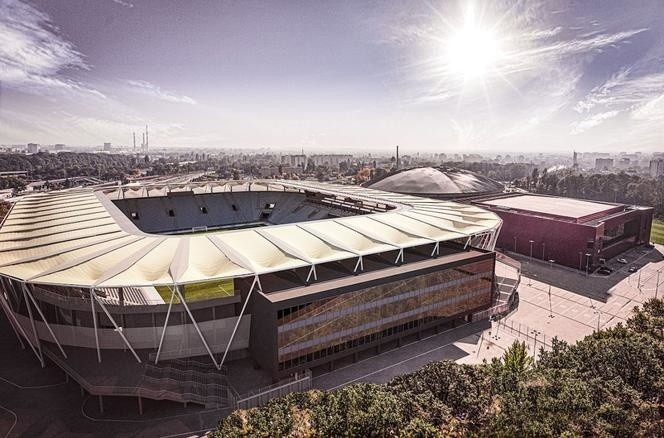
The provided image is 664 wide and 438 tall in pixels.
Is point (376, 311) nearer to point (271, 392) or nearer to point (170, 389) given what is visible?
point (271, 392)

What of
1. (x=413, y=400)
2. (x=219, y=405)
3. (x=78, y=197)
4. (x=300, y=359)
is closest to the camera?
(x=413, y=400)

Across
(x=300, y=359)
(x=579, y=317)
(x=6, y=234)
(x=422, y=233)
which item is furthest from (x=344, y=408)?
(x=6, y=234)

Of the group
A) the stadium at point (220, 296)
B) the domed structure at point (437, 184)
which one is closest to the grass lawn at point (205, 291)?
the stadium at point (220, 296)

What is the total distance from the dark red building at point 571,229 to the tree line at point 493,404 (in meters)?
31.8

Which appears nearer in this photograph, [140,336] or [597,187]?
[140,336]

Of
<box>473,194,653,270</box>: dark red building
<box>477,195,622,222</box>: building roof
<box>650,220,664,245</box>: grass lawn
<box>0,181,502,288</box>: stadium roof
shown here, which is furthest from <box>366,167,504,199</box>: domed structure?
<box>0,181,502,288</box>: stadium roof

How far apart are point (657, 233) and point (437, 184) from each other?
4433cm

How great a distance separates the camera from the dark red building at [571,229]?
51.4 m

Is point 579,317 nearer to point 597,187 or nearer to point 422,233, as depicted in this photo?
point 422,233

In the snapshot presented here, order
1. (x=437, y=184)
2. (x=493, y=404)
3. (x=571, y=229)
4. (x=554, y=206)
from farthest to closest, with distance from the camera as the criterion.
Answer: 1. (x=437, y=184)
2. (x=554, y=206)
3. (x=571, y=229)
4. (x=493, y=404)

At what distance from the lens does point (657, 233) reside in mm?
75562

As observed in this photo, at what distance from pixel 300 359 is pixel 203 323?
24.9 feet

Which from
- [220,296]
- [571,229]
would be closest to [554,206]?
[571,229]

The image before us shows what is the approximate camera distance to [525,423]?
1638cm
